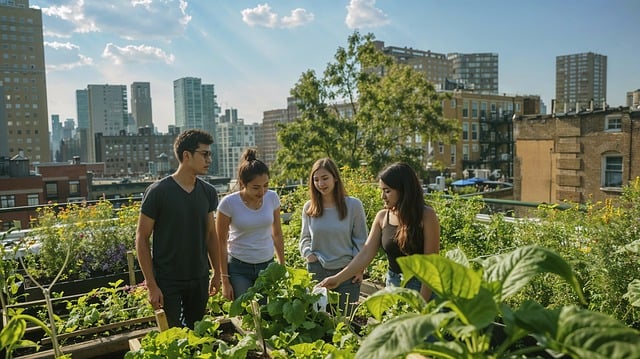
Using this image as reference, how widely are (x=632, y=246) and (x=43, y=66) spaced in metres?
143

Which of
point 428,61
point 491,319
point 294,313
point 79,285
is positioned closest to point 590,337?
point 491,319

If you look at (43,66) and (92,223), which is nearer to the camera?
(92,223)

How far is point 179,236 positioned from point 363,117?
658 inches

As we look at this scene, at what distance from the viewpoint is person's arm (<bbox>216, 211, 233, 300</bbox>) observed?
344 cm

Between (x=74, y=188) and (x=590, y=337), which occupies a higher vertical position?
(x=590, y=337)

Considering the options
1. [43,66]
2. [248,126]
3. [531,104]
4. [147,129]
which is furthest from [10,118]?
[531,104]

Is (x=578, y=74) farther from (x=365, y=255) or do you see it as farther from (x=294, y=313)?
(x=294, y=313)

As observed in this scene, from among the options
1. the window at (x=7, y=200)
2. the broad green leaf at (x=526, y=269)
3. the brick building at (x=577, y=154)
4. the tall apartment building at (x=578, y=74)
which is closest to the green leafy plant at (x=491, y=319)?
the broad green leaf at (x=526, y=269)

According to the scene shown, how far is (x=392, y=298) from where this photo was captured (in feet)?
4.44

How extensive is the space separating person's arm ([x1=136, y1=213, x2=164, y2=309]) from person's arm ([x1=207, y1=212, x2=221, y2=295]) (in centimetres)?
40

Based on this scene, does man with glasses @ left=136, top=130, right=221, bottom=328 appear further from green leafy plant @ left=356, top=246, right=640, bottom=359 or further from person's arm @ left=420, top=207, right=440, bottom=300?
green leafy plant @ left=356, top=246, right=640, bottom=359

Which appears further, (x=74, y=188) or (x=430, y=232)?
(x=74, y=188)

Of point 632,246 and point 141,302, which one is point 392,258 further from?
point 141,302

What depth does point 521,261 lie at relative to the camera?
1103 millimetres
